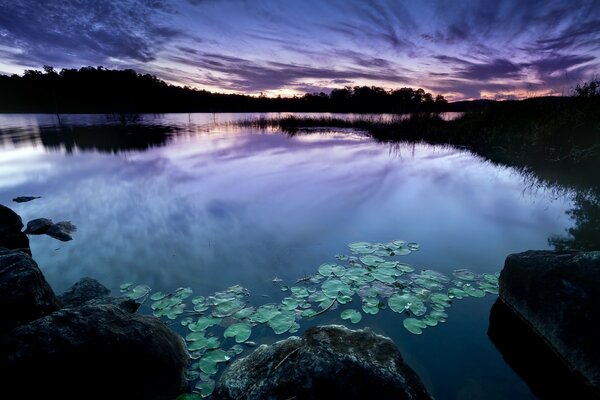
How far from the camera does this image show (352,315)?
353 centimetres

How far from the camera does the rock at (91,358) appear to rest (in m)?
1.91

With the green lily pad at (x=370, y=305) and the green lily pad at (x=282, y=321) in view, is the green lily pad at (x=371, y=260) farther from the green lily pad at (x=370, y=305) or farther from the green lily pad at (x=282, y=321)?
the green lily pad at (x=282, y=321)

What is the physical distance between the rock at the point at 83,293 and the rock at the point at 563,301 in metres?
5.46

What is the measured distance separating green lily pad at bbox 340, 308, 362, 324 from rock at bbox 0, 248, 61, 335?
10.5 feet

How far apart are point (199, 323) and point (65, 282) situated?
9.48 feet

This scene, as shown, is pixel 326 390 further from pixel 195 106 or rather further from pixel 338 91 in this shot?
pixel 195 106

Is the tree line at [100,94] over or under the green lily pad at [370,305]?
over

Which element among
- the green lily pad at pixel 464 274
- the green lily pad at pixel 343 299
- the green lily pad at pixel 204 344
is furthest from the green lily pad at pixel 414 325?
the green lily pad at pixel 204 344

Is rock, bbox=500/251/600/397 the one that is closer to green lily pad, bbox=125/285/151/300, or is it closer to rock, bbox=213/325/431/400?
rock, bbox=213/325/431/400

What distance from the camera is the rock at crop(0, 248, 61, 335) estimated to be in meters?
2.51

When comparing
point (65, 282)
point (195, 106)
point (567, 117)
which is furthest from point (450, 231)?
point (195, 106)

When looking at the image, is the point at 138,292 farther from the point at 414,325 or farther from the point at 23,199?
the point at 23,199

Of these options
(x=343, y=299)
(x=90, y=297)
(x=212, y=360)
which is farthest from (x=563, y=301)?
(x=90, y=297)

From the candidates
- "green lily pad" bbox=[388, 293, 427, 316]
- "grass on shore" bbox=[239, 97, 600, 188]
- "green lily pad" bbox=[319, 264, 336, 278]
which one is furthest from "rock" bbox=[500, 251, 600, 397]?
"grass on shore" bbox=[239, 97, 600, 188]
